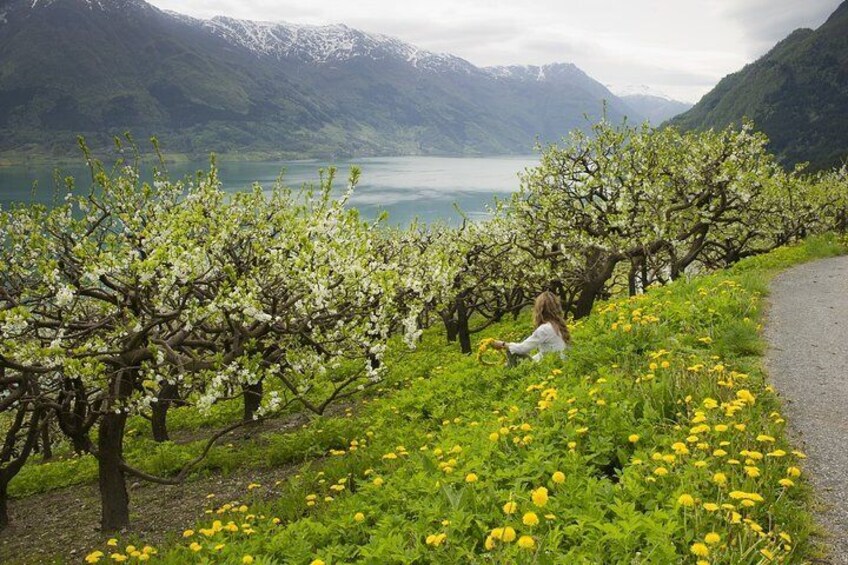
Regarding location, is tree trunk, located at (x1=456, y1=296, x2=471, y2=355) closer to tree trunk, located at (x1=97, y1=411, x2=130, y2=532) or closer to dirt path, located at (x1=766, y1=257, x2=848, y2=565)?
dirt path, located at (x1=766, y1=257, x2=848, y2=565)

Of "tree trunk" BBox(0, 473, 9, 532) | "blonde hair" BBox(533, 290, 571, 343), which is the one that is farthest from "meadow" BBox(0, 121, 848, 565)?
"blonde hair" BBox(533, 290, 571, 343)

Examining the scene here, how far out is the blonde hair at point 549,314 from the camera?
10.6 m

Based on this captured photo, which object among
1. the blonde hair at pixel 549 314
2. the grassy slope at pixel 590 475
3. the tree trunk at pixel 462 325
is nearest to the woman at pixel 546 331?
the blonde hair at pixel 549 314

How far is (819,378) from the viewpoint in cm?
855

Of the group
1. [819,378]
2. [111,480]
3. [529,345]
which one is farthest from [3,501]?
[819,378]

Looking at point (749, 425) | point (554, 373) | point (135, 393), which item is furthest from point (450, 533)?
point (135, 393)

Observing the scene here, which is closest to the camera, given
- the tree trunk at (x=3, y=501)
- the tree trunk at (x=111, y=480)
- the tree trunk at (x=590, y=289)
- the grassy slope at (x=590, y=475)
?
the grassy slope at (x=590, y=475)

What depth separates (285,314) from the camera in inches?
416

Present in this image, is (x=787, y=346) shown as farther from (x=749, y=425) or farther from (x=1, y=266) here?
(x=1, y=266)

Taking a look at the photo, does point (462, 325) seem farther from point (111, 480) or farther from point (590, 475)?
point (590, 475)

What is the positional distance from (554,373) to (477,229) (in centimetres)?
2149

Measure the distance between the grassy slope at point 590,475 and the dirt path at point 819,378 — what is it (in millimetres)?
271

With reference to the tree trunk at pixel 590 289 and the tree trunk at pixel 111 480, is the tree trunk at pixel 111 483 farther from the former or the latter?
the tree trunk at pixel 590 289

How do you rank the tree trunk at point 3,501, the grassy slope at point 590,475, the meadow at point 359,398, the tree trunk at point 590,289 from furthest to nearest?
the tree trunk at point 590,289, the tree trunk at point 3,501, the meadow at point 359,398, the grassy slope at point 590,475
